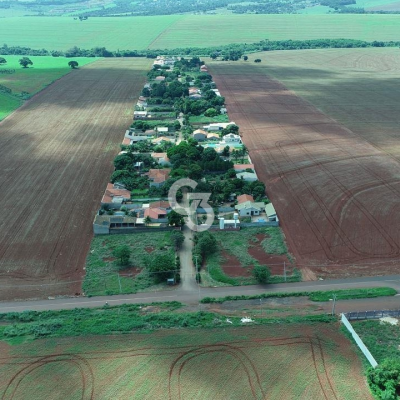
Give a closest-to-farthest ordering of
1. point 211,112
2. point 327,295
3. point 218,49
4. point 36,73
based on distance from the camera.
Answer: point 327,295 < point 211,112 < point 36,73 < point 218,49

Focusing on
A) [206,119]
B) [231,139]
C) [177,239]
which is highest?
[177,239]

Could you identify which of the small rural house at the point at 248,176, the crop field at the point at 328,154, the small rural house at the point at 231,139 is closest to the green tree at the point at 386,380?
the crop field at the point at 328,154

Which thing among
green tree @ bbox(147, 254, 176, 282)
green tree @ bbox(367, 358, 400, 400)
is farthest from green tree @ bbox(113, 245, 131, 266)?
green tree @ bbox(367, 358, 400, 400)

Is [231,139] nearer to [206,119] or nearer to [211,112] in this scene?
[206,119]

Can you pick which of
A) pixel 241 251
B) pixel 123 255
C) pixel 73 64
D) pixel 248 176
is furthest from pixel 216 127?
pixel 73 64

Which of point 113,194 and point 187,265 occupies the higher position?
point 187,265

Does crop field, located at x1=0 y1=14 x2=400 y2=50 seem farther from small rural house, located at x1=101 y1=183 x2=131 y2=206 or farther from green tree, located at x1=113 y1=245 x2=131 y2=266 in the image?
green tree, located at x1=113 y1=245 x2=131 y2=266

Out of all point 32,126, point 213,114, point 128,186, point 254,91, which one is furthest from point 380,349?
point 254,91
